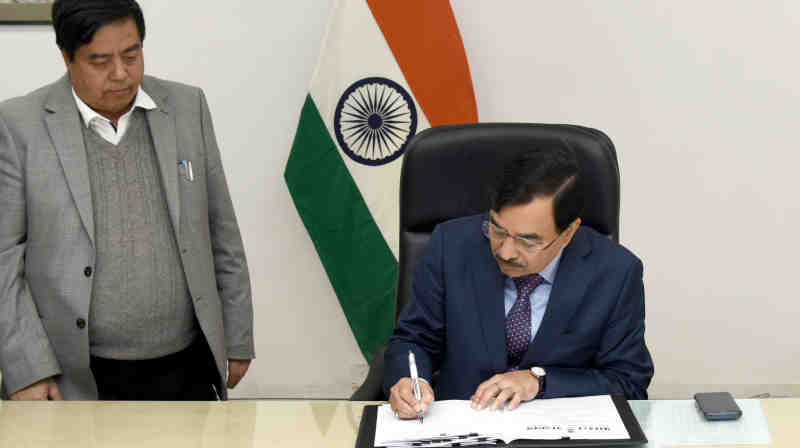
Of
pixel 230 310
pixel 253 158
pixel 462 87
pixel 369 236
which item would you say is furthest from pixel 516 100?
pixel 230 310

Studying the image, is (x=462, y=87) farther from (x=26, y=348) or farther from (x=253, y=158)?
(x=26, y=348)

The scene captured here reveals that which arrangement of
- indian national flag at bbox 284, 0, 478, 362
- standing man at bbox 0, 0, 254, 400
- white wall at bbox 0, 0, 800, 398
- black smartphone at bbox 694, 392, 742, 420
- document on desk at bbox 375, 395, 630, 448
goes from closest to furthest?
1. document on desk at bbox 375, 395, 630, 448
2. black smartphone at bbox 694, 392, 742, 420
3. standing man at bbox 0, 0, 254, 400
4. indian national flag at bbox 284, 0, 478, 362
5. white wall at bbox 0, 0, 800, 398

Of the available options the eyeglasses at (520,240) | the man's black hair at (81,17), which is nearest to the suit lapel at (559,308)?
the eyeglasses at (520,240)

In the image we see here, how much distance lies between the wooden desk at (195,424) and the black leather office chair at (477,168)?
0.29 meters

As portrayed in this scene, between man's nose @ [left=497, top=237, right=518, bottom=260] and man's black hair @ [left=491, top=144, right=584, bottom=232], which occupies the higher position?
man's black hair @ [left=491, top=144, right=584, bottom=232]

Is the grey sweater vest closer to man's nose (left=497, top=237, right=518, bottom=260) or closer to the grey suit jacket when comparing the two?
the grey suit jacket

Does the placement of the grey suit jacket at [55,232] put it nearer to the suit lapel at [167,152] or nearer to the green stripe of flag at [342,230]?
the suit lapel at [167,152]

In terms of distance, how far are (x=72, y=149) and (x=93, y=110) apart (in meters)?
0.11

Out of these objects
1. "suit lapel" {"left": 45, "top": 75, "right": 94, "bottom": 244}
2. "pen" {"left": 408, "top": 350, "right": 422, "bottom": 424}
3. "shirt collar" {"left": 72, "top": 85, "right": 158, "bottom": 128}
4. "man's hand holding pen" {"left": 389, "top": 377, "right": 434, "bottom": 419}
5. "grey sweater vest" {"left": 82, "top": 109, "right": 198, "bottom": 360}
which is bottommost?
"man's hand holding pen" {"left": 389, "top": 377, "right": 434, "bottom": 419}

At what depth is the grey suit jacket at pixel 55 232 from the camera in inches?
79.7

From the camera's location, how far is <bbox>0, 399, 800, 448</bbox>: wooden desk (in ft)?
5.55

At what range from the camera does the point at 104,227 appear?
6.82 ft

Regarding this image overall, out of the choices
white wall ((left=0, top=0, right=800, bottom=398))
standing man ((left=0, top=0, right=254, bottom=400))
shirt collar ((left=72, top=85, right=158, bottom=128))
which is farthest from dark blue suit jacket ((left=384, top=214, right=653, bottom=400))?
white wall ((left=0, top=0, right=800, bottom=398))

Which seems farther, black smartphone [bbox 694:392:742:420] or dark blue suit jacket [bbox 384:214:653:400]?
dark blue suit jacket [bbox 384:214:653:400]
